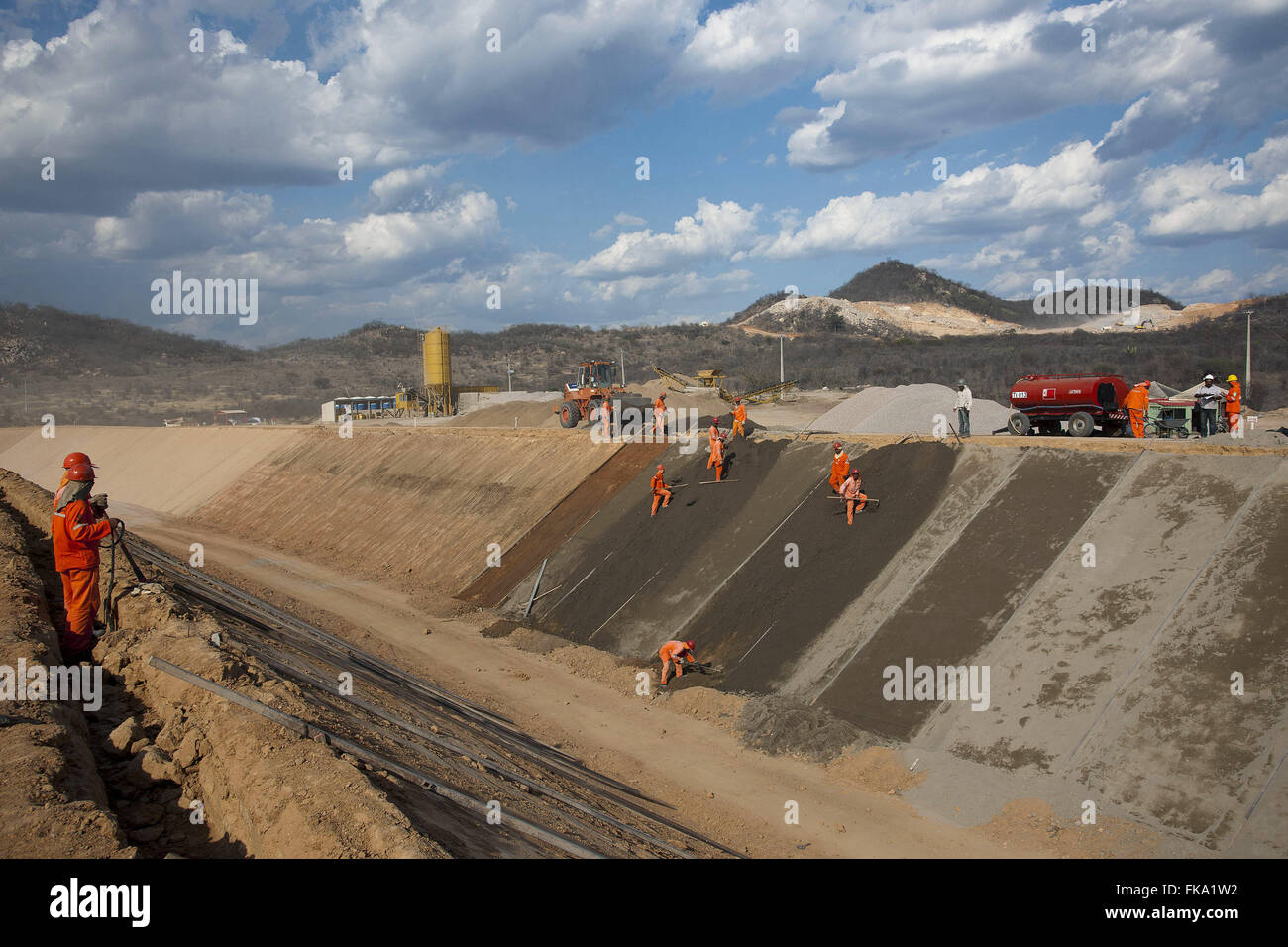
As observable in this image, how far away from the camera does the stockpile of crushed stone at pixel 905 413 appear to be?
84.7 feet

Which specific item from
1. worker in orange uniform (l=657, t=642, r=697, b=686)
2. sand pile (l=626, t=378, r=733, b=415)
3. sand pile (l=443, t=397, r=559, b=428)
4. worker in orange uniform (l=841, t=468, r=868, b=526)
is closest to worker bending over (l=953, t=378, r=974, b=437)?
worker in orange uniform (l=841, t=468, r=868, b=526)

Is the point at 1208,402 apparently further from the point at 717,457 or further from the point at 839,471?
the point at 717,457

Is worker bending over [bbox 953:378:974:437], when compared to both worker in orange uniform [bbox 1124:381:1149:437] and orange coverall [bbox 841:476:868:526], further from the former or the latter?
orange coverall [bbox 841:476:868:526]

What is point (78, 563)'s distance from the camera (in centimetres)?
888

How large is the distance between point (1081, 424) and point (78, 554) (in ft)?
64.3

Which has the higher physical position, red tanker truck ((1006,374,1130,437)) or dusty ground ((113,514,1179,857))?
red tanker truck ((1006,374,1130,437))

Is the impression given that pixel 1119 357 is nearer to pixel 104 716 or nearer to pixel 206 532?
pixel 206 532

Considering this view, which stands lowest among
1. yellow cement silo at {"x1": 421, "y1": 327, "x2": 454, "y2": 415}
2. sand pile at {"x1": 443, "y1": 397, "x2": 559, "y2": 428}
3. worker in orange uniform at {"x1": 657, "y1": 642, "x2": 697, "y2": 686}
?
worker in orange uniform at {"x1": 657, "y1": 642, "x2": 697, "y2": 686}

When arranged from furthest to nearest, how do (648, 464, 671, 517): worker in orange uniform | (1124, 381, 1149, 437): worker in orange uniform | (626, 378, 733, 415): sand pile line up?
(626, 378, 733, 415): sand pile
(648, 464, 671, 517): worker in orange uniform
(1124, 381, 1149, 437): worker in orange uniform

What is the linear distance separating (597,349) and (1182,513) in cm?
8982

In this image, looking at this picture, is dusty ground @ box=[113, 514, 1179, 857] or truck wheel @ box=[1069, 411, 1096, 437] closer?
dusty ground @ box=[113, 514, 1179, 857]

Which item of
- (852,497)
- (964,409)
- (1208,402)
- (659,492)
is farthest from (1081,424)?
(659,492)

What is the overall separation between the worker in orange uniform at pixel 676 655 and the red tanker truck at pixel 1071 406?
37.0 ft

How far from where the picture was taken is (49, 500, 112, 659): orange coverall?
347 inches
